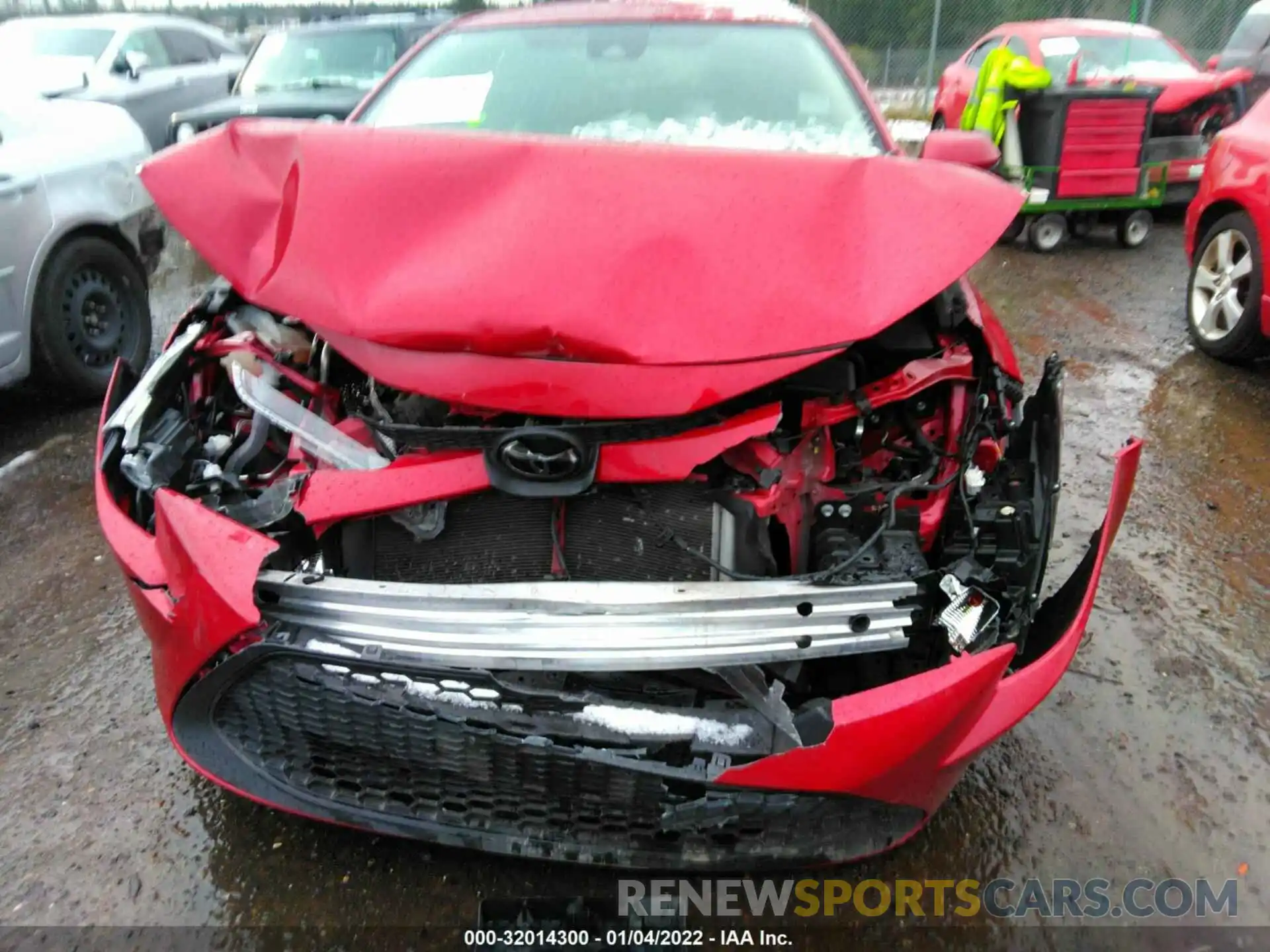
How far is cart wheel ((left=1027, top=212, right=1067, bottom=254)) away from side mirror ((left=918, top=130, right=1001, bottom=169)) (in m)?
5.04

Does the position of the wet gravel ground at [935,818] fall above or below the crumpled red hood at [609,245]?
below

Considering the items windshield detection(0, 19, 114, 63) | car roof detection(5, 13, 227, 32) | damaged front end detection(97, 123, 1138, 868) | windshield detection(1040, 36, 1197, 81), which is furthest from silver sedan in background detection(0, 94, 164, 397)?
windshield detection(1040, 36, 1197, 81)

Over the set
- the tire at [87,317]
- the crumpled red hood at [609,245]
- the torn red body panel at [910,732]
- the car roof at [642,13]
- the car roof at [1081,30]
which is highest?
the car roof at [642,13]

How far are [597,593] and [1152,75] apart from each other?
823 centimetres

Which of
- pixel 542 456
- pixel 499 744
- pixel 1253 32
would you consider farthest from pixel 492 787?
pixel 1253 32

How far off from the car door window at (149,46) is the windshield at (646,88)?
6.59 meters

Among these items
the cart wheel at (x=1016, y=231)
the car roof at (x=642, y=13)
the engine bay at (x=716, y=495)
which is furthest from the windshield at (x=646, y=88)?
the cart wheel at (x=1016, y=231)

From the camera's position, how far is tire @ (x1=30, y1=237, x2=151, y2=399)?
13.3ft

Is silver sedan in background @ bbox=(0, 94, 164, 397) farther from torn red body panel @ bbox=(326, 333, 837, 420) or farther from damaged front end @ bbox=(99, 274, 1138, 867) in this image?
torn red body panel @ bbox=(326, 333, 837, 420)

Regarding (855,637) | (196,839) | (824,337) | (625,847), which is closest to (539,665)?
(625,847)

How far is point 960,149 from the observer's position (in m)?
2.69

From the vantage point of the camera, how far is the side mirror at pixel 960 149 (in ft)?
8.80

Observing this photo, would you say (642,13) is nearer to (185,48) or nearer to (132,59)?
(132,59)

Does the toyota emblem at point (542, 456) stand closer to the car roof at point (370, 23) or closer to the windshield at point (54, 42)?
the car roof at point (370, 23)
